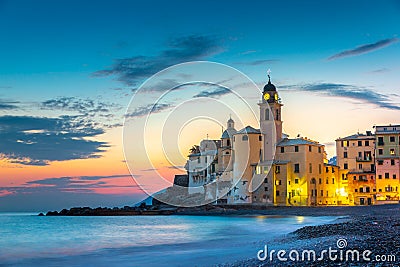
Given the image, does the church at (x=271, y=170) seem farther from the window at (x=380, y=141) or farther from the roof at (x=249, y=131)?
the window at (x=380, y=141)

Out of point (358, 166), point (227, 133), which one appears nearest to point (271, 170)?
point (227, 133)

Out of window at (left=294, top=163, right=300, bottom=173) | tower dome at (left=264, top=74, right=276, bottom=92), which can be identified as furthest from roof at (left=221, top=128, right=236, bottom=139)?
window at (left=294, top=163, right=300, bottom=173)

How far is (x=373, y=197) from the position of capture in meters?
82.9

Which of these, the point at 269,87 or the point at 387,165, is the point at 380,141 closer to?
the point at 387,165

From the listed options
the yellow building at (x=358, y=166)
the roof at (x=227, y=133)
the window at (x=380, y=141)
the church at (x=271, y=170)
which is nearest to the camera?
the church at (x=271, y=170)

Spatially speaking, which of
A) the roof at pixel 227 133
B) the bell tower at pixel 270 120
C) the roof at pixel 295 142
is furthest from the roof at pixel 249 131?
the roof at pixel 227 133

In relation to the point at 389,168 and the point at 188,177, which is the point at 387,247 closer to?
the point at 389,168

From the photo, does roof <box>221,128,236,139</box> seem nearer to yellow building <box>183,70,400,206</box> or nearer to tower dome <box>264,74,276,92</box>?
yellow building <box>183,70,400,206</box>

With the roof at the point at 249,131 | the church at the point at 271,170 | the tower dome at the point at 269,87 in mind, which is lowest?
the church at the point at 271,170

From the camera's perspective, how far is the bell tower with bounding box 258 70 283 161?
81188 mm

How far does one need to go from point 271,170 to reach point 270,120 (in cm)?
883

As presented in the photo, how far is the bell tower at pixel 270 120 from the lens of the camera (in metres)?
81.2

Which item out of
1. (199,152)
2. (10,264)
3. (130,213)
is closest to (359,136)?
(199,152)

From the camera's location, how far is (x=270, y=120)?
270 feet
